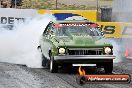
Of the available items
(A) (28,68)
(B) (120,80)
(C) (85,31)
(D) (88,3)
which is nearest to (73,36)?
(C) (85,31)

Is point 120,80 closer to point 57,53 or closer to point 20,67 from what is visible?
point 57,53

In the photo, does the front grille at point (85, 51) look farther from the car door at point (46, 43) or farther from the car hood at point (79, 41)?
the car door at point (46, 43)

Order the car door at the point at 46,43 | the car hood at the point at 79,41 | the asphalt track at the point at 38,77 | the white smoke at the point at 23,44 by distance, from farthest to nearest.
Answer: the white smoke at the point at 23,44, the car door at the point at 46,43, the car hood at the point at 79,41, the asphalt track at the point at 38,77

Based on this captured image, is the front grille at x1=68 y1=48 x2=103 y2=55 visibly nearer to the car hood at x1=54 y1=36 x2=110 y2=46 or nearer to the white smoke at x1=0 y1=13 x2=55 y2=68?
the car hood at x1=54 y1=36 x2=110 y2=46

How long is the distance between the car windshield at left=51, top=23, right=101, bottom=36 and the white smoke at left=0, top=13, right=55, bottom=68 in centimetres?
169

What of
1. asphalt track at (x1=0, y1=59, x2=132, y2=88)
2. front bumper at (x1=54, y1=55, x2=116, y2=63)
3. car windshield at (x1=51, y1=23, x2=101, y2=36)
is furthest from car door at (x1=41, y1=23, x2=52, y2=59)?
front bumper at (x1=54, y1=55, x2=116, y2=63)

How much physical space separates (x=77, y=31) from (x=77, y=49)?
1.41 metres

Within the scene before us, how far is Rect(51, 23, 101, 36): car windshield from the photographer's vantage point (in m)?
14.5

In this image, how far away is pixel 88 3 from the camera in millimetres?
33906

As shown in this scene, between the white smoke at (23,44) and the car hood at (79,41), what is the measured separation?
2105 millimetres

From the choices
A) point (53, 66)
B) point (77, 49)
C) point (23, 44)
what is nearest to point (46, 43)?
point (53, 66)

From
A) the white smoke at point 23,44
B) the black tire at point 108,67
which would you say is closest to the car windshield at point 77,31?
the black tire at point 108,67

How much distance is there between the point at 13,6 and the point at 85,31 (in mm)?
14358

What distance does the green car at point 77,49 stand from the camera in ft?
43.4
